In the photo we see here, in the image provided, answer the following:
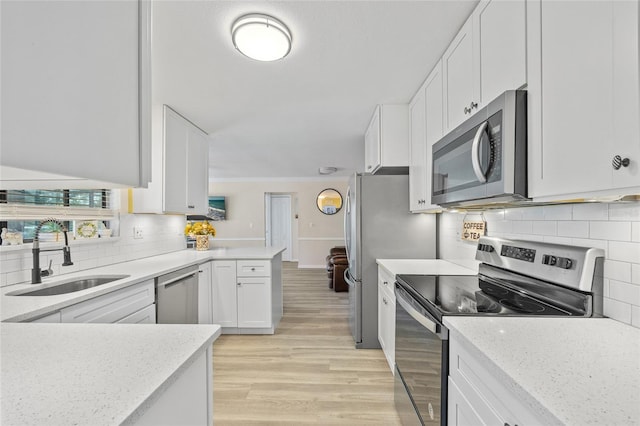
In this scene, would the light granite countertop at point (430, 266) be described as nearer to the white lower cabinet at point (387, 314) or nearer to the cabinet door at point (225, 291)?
the white lower cabinet at point (387, 314)

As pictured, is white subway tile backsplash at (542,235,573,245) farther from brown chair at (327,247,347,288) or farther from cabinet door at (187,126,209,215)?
brown chair at (327,247,347,288)

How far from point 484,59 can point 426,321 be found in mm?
1230

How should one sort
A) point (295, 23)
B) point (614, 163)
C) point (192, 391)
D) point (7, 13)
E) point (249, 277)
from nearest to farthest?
point (7, 13)
point (614, 163)
point (192, 391)
point (295, 23)
point (249, 277)

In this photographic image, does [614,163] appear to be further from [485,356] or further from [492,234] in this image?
[492,234]

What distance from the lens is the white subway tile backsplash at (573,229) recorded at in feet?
4.13

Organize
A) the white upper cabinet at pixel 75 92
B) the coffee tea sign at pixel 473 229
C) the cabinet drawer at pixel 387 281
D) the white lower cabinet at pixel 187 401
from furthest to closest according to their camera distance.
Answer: the cabinet drawer at pixel 387 281 → the coffee tea sign at pixel 473 229 → the white lower cabinet at pixel 187 401 → the white upper cabinet at pixel 75 92

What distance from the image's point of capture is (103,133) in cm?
43

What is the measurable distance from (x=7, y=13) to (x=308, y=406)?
2.34m

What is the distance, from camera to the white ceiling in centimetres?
151

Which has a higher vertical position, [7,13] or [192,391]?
[7,13]

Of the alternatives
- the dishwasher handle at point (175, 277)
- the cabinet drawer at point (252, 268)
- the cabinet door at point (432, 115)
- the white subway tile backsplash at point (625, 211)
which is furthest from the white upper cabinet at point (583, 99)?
the cabinet drawer at point (252, 268)

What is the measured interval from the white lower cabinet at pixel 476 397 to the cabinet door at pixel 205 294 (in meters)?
2.56

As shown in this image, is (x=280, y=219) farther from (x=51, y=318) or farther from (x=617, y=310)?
(x=617, y=310)

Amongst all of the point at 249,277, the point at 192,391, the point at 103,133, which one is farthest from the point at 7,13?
the point at 249,277
